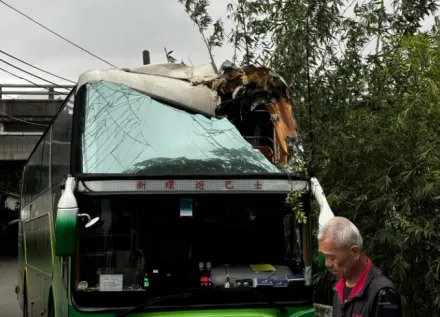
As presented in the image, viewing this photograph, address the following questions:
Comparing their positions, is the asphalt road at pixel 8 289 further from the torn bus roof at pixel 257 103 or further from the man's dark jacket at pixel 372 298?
the man's dark jacket at pixel 372 298

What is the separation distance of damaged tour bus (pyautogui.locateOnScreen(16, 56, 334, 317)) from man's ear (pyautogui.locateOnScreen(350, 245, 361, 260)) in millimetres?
2533

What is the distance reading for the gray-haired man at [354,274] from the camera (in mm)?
3164

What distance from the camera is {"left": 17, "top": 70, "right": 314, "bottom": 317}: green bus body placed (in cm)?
559

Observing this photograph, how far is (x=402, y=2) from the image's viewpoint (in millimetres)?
9234

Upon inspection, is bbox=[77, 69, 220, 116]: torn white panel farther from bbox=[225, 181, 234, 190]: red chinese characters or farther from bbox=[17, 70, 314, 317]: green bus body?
Result: bbox=[225, 181, 234, 190]: red chinese characters

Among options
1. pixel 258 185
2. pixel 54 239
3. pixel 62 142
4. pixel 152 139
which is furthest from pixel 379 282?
pixel 62 142

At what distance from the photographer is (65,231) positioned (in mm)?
5145

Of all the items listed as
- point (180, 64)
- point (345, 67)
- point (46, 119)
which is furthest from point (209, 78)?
point (46, 119)

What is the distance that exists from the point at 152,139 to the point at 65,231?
136 cm

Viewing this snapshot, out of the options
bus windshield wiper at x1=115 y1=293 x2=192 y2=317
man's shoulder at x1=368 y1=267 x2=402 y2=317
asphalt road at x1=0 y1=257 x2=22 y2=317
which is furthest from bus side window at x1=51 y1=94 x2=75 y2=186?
asphalt road at x1=0 y1=257 x2=22 y2=317

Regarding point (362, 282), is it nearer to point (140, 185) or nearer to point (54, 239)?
point (140, 185)

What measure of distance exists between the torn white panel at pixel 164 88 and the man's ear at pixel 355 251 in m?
3.57

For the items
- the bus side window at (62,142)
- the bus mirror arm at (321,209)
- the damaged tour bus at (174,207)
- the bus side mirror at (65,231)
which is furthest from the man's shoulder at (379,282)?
the bus side window at (62,142)

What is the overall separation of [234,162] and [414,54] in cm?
252
